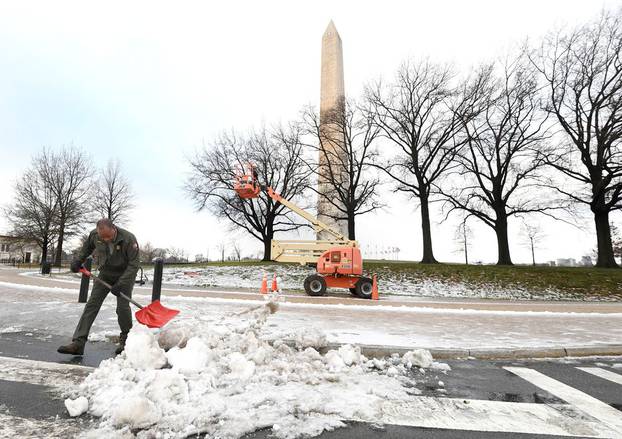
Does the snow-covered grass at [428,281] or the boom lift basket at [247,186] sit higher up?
the boom lift basket at [247,186]

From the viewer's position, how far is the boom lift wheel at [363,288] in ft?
49.0

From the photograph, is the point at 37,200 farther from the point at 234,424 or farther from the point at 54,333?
the point at 234,424

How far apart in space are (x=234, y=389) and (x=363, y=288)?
40.1 feet

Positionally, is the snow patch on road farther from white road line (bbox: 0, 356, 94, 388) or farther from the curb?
the curb

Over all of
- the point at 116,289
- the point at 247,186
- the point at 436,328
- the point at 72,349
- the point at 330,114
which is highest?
the point at 330,114

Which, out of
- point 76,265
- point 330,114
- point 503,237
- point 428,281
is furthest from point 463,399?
point 330,114

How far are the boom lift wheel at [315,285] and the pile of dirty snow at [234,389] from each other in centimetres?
1017

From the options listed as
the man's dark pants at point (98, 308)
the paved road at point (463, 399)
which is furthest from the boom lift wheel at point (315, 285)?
the man's dark pants at point (98, 308)

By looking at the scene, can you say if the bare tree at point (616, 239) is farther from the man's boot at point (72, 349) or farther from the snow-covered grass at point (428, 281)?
the man's boot at point (72, 349)

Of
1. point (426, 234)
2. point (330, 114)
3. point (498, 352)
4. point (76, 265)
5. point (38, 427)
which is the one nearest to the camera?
point (38, 427)

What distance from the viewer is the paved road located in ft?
8.67

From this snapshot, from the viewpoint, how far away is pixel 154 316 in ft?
16.1

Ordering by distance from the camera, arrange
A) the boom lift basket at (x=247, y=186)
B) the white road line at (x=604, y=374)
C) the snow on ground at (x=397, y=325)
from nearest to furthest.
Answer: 1. the white road line at (x=604, y=374)
2. the snow on ground at (x=397, y=325)
3. the boom lift basket at (x=247, y=186)

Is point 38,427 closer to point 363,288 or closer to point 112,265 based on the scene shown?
point 112,265
